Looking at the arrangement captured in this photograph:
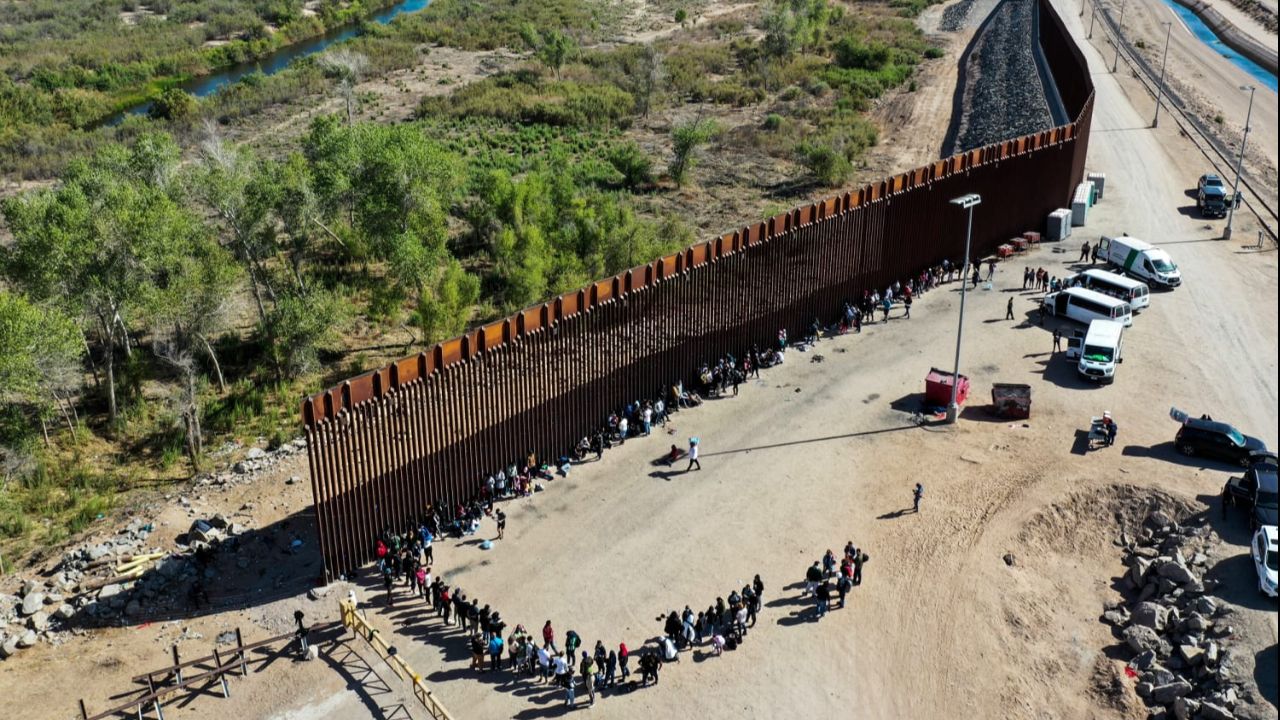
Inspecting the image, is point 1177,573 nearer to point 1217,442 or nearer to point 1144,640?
point 1144,640

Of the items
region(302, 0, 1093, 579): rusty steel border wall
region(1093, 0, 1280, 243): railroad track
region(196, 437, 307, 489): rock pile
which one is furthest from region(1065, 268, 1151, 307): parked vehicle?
region(196, 437, 307, 489): rock pile

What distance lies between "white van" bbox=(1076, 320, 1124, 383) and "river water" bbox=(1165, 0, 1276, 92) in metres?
59.2

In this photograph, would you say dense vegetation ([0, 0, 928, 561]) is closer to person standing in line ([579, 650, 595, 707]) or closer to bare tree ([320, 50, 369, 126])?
bare tree ([320, 50, 369, 126])

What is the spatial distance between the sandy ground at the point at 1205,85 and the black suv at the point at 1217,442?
98.2ft

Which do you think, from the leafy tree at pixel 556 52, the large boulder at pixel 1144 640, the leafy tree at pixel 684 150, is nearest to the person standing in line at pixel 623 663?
the large boulder at pixel 1144 640

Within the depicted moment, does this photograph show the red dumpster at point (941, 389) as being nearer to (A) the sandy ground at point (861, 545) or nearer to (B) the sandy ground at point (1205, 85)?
(A) the sandy ground at point (861, 545)

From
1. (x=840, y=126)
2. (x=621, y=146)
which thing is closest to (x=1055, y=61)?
(x=840, y=126)

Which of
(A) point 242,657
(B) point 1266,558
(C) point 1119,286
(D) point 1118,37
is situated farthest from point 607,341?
(D) point 1118,37

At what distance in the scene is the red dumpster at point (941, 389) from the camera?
33.8 metres

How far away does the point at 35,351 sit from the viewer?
99.1 feet

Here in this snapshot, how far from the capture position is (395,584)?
2653 centimetres

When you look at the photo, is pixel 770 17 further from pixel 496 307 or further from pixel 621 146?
pixel 496 307

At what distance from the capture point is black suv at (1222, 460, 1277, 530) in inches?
1054

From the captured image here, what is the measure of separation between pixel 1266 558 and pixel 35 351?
33.7 meters
